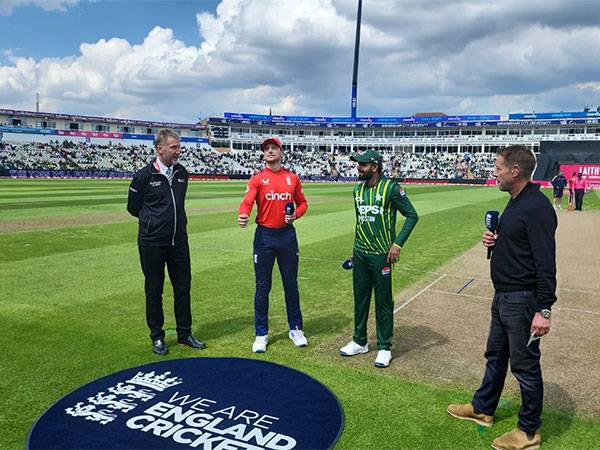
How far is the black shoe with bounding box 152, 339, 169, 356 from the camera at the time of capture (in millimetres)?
5543

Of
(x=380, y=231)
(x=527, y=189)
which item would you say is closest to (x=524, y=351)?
(x=527, y=189)

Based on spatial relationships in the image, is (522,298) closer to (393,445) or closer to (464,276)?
(393,445)

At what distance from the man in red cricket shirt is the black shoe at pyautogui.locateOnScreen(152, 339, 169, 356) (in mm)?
1017

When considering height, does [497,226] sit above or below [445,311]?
above

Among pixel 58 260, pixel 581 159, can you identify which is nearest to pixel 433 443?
pixel 58 260

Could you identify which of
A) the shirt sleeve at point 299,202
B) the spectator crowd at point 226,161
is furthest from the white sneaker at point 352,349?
the spectator crowd at point 226,161

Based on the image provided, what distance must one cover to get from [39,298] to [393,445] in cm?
620

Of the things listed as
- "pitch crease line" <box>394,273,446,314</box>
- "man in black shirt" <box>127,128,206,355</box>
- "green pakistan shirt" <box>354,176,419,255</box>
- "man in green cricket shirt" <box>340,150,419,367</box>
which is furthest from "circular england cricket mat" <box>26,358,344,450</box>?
"pitch crease line" <box>394,273,446,314</box>

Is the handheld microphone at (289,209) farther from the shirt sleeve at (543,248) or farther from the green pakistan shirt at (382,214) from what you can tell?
the shirt sleeve at (543,248)

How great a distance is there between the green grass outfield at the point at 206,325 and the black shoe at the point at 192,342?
0.30 ft

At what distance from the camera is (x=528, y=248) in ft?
12.0

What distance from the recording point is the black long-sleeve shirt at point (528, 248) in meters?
3.54

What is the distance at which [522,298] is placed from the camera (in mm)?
3738

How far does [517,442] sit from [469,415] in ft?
1.62
